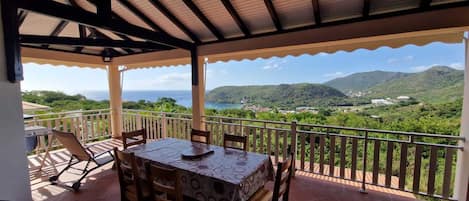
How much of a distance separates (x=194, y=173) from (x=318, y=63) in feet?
29.6

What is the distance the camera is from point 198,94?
456cm

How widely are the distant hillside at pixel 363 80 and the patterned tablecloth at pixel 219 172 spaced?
5.98 m

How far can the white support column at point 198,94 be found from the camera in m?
4.49

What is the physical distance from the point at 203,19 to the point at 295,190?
9.66 feet

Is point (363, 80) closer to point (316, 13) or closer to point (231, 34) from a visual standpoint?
point (316, 13)

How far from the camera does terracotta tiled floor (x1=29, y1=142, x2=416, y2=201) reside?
9.47 feet

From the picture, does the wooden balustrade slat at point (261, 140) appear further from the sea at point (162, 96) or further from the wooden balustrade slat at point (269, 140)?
the sea at point (162, 96)

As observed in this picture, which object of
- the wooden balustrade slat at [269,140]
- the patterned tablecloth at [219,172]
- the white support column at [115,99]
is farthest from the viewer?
the white support column at [115,99]

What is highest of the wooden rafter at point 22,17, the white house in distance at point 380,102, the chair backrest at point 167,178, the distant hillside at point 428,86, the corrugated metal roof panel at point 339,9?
the wooden rafter at point 22,17

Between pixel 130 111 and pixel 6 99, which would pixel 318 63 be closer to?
pixel 130 111

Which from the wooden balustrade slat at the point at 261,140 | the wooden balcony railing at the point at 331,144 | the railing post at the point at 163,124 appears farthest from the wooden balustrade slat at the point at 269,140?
the railing post at the point at 163,124

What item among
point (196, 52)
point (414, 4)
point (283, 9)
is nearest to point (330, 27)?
point (283, 9)

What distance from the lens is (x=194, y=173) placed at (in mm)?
1932

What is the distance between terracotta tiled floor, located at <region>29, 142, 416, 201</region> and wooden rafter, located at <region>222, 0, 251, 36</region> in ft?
8.19
